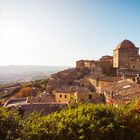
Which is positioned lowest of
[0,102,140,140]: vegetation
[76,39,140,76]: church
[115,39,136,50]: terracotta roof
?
[0,102,140,140]: vegetation

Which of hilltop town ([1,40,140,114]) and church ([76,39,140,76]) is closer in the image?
hilltop town ([1,40,140,114])

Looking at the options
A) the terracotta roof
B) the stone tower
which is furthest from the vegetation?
the terracotta roof

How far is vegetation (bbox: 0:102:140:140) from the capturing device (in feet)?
49.6

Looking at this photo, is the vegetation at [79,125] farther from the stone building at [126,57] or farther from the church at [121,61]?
the stone building at [126,57]

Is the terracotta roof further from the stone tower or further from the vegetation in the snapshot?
the vegetation

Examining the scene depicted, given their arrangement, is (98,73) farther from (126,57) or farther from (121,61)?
(126,57)

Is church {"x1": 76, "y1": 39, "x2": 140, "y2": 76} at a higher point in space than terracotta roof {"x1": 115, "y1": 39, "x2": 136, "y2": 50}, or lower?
lower

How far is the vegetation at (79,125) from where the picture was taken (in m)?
15.1

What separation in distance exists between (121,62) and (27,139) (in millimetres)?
56937

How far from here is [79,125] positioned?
53.2ft

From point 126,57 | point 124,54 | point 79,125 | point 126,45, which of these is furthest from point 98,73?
point 79,125

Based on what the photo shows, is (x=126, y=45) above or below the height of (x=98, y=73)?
above

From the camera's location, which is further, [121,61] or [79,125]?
[121,61]

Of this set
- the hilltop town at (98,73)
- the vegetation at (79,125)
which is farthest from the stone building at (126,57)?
the vegetation at (79,125)
